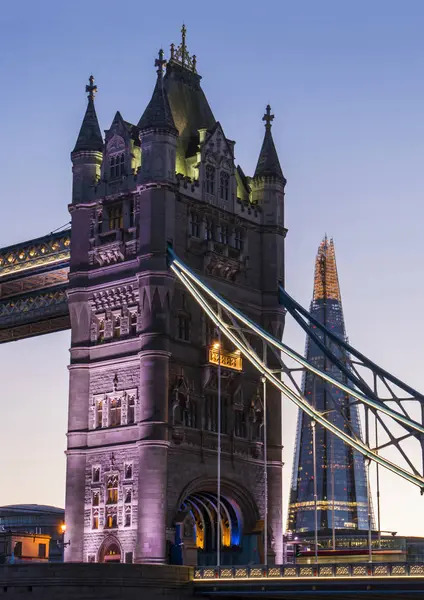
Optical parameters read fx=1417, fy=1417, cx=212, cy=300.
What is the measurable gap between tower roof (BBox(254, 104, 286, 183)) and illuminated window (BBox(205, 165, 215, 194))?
403 cm

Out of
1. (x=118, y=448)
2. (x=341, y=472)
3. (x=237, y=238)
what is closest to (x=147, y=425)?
(x=118, y=448)

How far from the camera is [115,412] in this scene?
69.0 m

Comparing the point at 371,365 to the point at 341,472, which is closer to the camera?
the point at 371,365

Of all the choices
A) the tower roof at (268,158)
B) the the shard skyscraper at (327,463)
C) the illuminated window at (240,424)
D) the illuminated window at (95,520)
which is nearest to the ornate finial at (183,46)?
the tower roof at (268,158)

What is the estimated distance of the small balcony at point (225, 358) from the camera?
231 feet

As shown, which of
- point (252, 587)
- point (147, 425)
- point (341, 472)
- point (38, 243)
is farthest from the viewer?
point (341, 472)

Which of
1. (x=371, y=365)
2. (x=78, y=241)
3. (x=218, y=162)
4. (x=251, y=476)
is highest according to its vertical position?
(x=218, y=162)

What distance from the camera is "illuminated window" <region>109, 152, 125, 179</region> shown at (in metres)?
72.2

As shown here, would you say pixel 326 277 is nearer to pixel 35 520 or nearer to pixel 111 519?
pixel 35 520

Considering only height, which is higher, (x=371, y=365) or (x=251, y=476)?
(x=371, y=365)

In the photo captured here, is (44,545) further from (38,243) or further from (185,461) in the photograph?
(38,243)

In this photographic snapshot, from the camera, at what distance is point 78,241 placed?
72.8 m

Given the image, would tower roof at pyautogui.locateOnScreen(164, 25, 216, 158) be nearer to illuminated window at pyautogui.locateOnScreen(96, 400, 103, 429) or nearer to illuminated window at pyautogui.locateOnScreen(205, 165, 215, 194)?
illuminated window at pyautogui.locateOnScreen(205, 165, 215, 194)

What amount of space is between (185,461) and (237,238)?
520 inches
